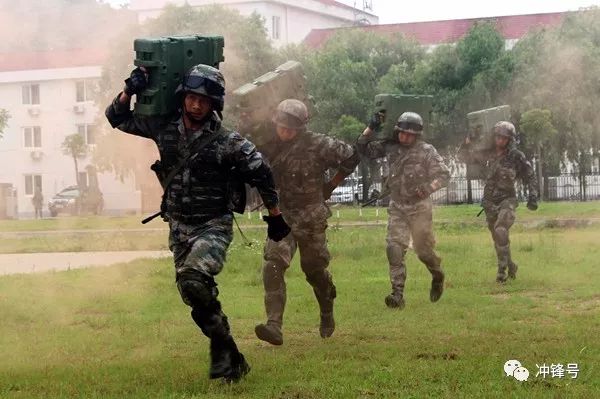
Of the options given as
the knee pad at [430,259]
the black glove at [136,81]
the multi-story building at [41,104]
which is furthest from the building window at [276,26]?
the black glove at [136,81]

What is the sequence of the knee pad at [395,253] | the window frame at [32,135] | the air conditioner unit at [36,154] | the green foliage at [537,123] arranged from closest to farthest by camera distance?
the knee pad at [395,253]
the window frame at [32,135]
the air conditioner unit at [36,154]
the green foliage at [537,123]

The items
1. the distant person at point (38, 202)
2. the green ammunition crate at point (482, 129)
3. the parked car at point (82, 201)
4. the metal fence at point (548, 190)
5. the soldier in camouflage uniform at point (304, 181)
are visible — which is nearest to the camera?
the soldier in camouflage uniform at point (304, 181)

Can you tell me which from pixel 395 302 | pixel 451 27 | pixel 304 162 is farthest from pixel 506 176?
pixel 451 27

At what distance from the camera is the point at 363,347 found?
9469mm

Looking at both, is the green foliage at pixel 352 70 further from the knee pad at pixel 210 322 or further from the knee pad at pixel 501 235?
the knee pad at pixel 210 322

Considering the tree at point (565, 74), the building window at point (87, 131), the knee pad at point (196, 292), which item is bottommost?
the knee pad at point (196, 292)

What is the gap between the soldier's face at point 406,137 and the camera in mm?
12867

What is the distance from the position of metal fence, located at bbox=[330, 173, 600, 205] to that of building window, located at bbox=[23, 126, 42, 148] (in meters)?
27.0

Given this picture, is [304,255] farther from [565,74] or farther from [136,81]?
[565,74]

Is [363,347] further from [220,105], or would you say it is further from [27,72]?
[27,72]

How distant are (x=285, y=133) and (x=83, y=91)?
12.5 ft

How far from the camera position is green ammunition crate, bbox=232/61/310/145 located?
1009 centimetres

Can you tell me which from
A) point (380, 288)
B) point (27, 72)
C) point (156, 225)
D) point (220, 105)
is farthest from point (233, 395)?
point (156, 225)

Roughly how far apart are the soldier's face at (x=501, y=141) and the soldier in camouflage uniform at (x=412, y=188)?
110 inches
